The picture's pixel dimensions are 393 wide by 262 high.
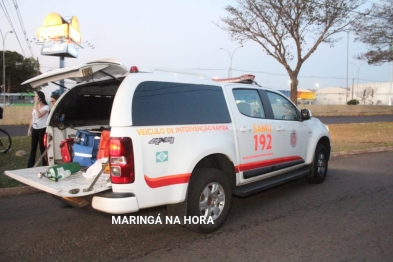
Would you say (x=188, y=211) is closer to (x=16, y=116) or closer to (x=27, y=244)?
(x=27, y=244)

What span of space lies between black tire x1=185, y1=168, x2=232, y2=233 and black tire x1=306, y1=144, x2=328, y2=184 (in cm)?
274

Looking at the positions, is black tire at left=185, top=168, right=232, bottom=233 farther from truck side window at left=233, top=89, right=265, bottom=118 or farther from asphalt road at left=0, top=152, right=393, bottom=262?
truck side window at left=233, top=89, right=265, bottom=118

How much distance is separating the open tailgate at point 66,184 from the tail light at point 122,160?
238mm

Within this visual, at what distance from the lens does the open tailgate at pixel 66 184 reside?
3.57m

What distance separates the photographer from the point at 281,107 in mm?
5961

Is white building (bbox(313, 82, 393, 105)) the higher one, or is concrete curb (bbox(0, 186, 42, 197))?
white building (bbox(313, 82, 393, 105))

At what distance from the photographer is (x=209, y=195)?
430cm

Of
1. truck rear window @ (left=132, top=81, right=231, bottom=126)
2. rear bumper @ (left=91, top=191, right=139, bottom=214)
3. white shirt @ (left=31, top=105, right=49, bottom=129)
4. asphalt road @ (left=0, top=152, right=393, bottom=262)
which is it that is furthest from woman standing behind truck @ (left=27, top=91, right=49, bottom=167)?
rear bumper @ (left=91, top=191, right=139, bottom=214)

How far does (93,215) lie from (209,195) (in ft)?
5.71

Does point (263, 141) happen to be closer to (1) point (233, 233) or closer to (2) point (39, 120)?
(1) point (233, 233)

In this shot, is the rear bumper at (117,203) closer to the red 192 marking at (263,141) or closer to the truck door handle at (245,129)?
the truck door handle at (245,129)

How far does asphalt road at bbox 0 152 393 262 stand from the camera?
371 cm

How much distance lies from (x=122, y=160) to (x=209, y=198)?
4.26 ft

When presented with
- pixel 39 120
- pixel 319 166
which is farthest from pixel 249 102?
pixel 39 120
